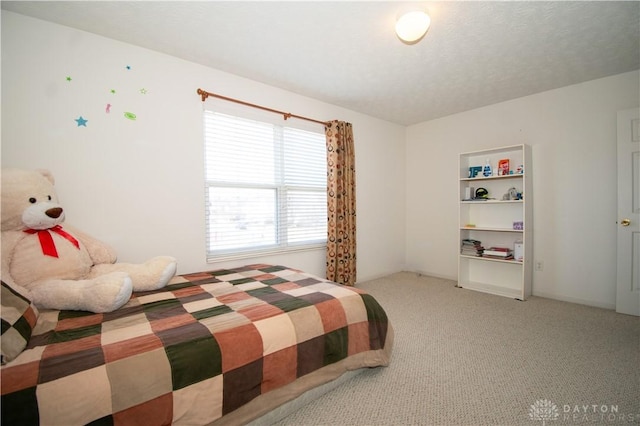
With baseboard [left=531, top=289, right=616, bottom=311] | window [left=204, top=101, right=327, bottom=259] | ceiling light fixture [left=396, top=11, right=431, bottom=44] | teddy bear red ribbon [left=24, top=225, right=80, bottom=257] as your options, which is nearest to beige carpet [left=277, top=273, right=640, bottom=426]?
baseboard [left=531, top=289, right=616, bottom=311]

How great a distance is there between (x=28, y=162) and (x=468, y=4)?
315cm

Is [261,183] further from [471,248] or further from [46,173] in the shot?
[471,248]

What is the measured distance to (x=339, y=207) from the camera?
348cm

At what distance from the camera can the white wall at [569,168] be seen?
2.95m

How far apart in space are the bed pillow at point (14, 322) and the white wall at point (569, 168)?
4338 mm

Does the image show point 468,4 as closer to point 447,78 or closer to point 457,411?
point 447,78

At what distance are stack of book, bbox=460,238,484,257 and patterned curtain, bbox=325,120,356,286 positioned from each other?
1558 mm

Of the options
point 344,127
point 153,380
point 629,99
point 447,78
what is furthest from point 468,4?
A: point 153,380

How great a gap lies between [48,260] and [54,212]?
280 mm

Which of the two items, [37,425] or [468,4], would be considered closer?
[37,425]

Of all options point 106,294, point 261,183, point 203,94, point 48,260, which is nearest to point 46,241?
point 48,260

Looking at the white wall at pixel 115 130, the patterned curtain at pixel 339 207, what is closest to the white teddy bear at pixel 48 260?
the white wall at pixel 115 130

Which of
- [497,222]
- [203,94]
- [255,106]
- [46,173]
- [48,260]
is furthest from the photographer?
[497,222]

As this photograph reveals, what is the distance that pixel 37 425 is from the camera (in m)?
0.86
